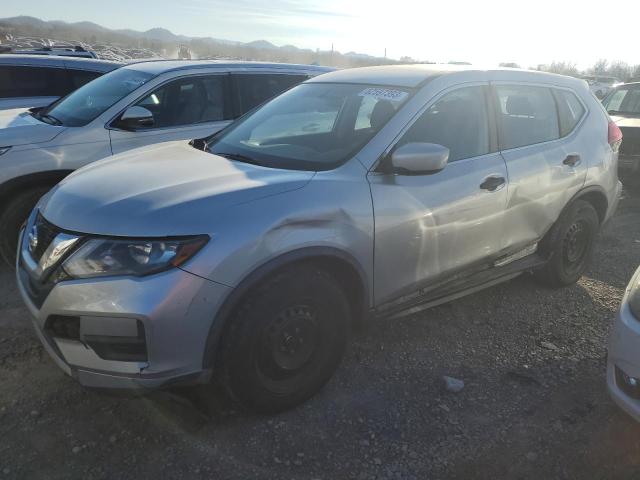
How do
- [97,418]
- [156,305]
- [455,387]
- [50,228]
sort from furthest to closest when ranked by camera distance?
[455,387]
[97,418]
[50,228]
[156,305]

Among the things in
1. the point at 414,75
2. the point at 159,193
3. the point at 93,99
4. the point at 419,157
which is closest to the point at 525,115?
the point at 414,75

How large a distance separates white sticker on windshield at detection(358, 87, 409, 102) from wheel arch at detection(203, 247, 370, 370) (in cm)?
107

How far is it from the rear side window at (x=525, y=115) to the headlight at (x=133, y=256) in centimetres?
237

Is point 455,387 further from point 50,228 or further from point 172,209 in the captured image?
point 50,228

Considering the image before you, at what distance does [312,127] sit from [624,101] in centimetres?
780

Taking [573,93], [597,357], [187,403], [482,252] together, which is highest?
[573,93]

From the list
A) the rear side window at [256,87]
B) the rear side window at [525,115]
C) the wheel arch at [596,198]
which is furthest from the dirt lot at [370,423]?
the rear side window at [256,87]

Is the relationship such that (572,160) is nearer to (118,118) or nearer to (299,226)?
(299,226)

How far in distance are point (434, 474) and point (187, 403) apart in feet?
3.96

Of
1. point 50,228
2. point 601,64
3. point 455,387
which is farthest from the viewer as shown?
point 601,64

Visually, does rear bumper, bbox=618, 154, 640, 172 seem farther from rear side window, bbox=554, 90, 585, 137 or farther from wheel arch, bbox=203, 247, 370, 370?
wheel arch, bbox=203, 247, 370, 370

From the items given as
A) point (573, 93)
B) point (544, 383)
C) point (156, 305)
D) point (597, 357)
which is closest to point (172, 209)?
point (156, 305)

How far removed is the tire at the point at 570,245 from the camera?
13.6 feet

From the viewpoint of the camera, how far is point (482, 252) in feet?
11.5
